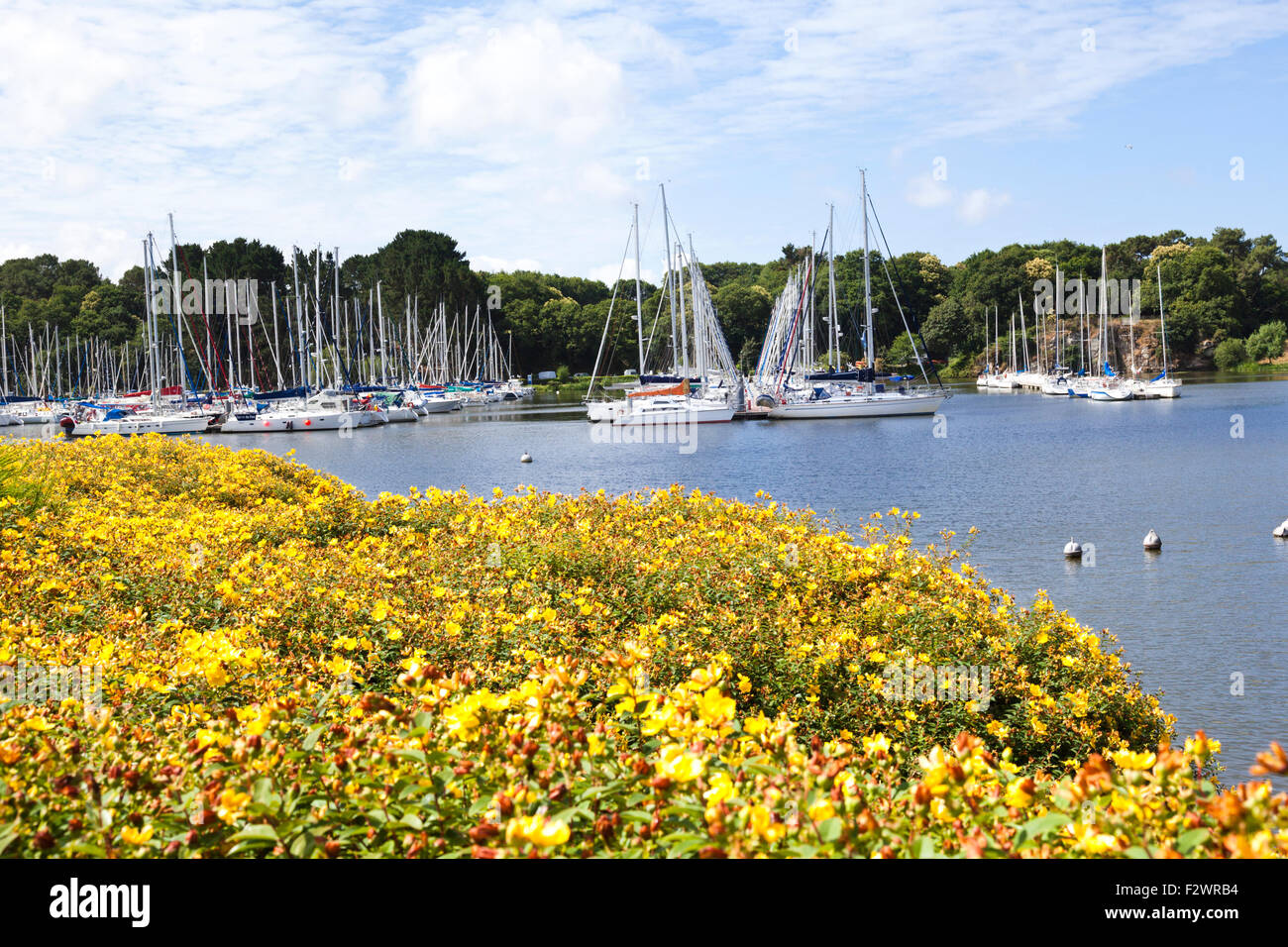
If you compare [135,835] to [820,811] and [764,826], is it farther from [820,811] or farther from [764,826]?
[820,811]

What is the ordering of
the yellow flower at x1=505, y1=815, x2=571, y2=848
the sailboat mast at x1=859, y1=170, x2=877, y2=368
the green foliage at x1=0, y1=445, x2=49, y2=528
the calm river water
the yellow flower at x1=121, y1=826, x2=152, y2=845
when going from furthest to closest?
1. the sailboat mast at x1=859, y1=170, x2=877, y2=368
2. the calm river water
3. the green foliage at x1=0, y1=445, x2=49, y2=528
4. the yellow flower at x1=121, y1=826, x2=152, y2=845
5. the yellow flower at x1=505, y1=815, x2=571, y2=848

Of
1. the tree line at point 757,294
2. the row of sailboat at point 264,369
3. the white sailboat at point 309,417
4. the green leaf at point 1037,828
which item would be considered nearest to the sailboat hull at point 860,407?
the white sailboat at point 309,417

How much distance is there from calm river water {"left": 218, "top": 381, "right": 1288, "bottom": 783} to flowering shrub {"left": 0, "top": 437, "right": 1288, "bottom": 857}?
4036mm

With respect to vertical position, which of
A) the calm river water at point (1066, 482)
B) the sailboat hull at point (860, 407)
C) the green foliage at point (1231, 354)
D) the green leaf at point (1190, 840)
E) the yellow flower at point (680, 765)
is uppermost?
the green foliage at point (1231, 354)

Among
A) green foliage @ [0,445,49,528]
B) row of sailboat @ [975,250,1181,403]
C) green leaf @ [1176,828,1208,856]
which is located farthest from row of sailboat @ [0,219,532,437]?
green leaf @ [1176,828,1208,856]

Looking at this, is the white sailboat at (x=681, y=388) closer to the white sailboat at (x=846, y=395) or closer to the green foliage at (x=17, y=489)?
the white sailboat at (x=846, y=395)

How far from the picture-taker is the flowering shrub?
357 cm

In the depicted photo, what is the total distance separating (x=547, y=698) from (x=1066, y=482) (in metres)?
A: 32.6

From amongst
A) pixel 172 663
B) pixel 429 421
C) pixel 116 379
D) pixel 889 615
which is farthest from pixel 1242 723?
pixel 116 379

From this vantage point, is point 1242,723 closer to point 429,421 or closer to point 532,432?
point 532,432

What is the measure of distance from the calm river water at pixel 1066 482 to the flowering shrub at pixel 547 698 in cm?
404

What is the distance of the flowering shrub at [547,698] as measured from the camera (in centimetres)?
357

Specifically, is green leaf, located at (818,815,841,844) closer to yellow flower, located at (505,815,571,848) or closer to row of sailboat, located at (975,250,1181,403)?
yellow flower, located at (505,815,571,848)

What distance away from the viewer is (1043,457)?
4269 cm
